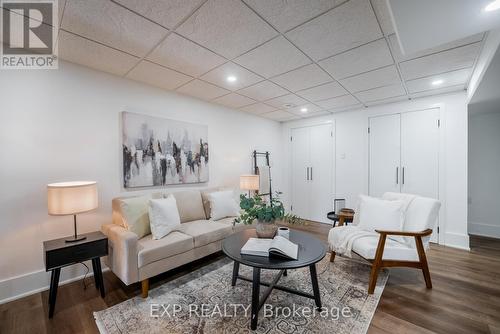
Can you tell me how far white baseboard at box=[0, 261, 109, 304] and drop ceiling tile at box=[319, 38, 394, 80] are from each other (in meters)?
3.62

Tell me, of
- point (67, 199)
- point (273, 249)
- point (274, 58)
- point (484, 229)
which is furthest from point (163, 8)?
point (484, 229)

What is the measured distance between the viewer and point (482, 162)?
12.7 feet

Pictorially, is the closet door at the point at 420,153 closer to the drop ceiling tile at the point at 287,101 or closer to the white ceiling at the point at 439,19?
the drop ceiling tile at the point at 287,101

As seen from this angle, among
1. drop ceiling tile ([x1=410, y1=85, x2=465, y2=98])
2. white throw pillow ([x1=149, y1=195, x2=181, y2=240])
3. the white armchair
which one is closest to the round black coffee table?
the white armchair

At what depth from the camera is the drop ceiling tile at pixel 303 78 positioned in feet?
8.32

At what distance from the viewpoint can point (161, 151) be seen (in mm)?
3025

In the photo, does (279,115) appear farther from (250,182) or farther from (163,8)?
(163,8)

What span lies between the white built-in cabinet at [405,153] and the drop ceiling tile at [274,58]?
8.17ft

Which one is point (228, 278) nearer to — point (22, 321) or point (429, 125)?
point (22, 321)

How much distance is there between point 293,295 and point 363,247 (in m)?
0.89

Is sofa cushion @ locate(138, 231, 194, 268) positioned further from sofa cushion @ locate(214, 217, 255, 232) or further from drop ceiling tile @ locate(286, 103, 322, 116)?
drop ceiling tile @ locate(286, 103, 322, 116)

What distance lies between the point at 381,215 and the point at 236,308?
1.93 m

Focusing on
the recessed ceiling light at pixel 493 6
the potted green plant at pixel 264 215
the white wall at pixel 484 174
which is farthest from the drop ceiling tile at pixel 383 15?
the white wall at pixel 484 174

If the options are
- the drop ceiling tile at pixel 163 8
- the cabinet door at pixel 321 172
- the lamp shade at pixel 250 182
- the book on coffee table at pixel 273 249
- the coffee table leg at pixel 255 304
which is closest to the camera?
the drop ceiling tile at pixel 163 8
